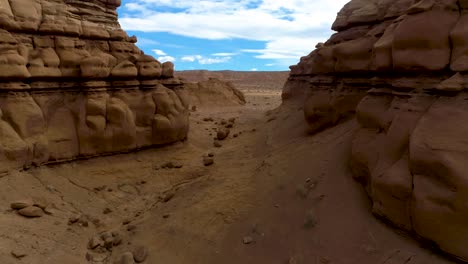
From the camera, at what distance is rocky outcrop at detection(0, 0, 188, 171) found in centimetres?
724

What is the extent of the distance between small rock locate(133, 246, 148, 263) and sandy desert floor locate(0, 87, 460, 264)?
0.05 meters

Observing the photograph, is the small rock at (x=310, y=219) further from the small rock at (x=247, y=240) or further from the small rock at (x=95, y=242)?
the small rock at (x=95, y=242)

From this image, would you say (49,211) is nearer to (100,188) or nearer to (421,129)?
(100,188)

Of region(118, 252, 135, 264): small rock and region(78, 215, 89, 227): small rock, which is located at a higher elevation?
region(78, 215, 89, 227): small rock

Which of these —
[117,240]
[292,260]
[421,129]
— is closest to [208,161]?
[117,240]

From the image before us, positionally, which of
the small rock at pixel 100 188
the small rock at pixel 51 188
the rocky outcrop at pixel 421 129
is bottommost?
the small rock at pixel 100 188

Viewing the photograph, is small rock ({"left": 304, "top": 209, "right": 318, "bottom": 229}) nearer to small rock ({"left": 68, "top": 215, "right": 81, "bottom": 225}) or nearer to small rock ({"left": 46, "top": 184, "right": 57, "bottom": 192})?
small rock ({"left": 68, "top": 215, "right": 81, "bottom": 225})

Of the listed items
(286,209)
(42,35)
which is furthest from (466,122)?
(42,35)

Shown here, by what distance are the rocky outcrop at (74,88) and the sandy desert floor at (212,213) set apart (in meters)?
0.54

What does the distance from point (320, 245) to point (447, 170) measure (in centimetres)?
187

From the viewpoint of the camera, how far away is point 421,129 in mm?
3922

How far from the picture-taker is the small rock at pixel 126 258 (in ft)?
18.2

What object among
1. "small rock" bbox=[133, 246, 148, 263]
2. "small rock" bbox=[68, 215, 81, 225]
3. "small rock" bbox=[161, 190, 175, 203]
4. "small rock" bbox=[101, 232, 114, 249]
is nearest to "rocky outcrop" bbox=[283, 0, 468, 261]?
"small rock" bbox=[133, 246, 148, 263]

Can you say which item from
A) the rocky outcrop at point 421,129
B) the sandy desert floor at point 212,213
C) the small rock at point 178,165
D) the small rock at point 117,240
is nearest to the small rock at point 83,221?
the sandy desert floor at point 212,213
